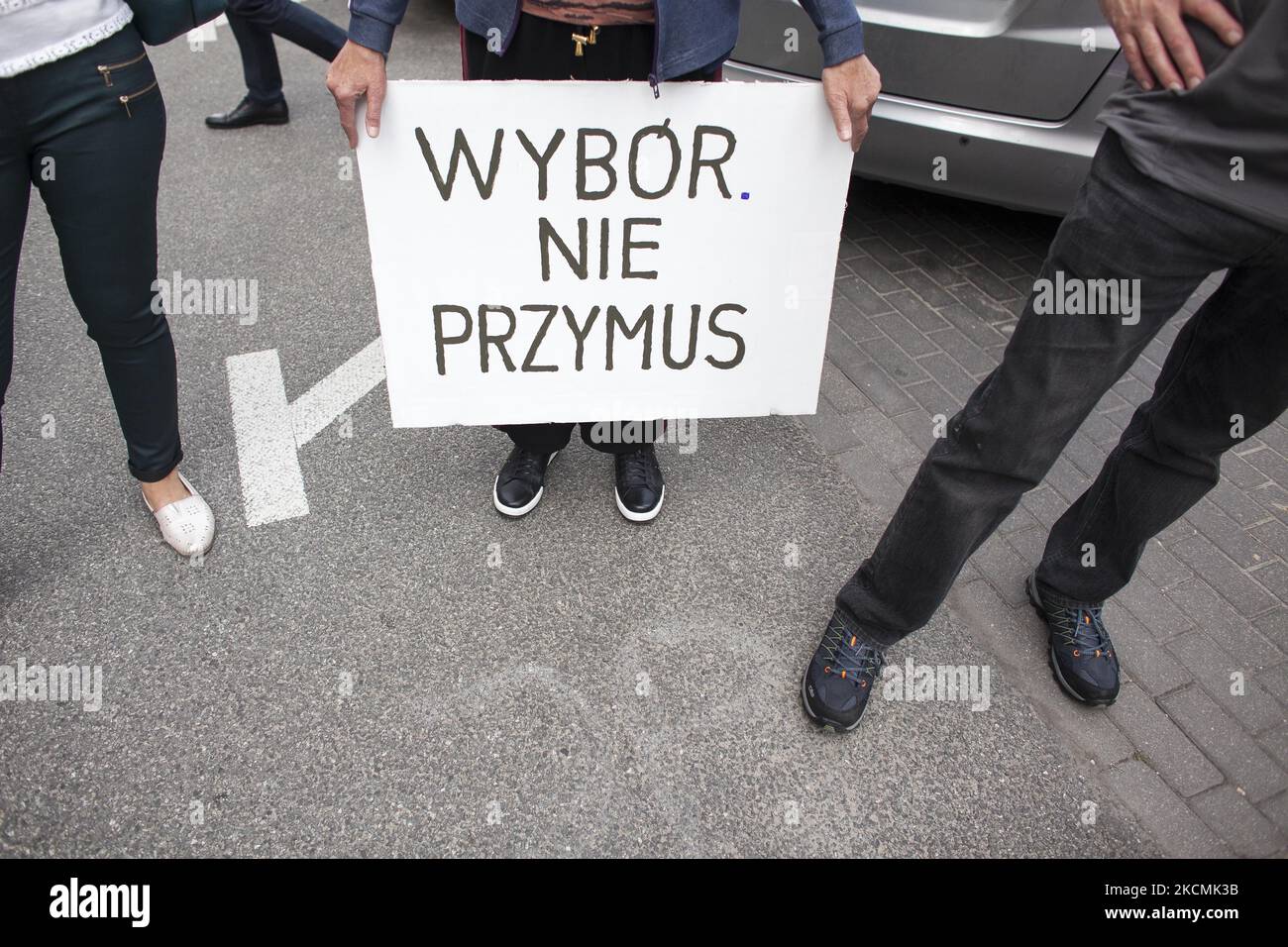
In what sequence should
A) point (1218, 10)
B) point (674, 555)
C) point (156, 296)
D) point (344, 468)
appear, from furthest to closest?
point (344, 468), point (674, 555), point (156, 296), point (1218, 10)

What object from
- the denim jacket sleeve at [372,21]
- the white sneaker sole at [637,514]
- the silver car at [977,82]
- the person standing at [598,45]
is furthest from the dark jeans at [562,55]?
the silver car at [977,82]

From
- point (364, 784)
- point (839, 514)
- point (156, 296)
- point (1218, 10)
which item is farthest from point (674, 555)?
point (1218, 10)

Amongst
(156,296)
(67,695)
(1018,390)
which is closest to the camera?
(1018,390)

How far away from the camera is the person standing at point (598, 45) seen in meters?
1.85

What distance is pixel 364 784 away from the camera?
6.61 ft

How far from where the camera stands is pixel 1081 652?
232 centimetres

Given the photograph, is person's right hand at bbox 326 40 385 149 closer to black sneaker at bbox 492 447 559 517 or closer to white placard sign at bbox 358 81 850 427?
white placard sign at bbox 358 81 850 427

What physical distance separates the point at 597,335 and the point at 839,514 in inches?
38.4

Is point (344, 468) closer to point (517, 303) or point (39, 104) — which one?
point (517, 303)

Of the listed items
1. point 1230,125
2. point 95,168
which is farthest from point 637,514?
point 1230,125

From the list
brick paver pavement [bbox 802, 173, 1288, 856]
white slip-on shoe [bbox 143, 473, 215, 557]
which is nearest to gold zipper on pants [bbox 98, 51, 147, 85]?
white slip-on shoe [bbox 143, 473, 215, 557]

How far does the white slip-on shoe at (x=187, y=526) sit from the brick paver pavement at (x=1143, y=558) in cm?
181

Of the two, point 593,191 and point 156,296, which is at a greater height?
point 593,191
